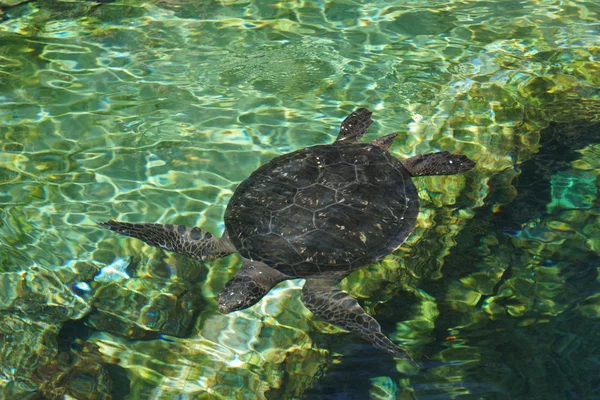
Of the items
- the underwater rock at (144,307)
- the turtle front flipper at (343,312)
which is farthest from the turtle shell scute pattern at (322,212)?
the underwater rock at (144,307)

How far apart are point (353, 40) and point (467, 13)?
1651mm

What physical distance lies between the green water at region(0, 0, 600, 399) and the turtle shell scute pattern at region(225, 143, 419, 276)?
295 mm

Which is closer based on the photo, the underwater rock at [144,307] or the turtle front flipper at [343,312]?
the turtle front flipper at [343,312]

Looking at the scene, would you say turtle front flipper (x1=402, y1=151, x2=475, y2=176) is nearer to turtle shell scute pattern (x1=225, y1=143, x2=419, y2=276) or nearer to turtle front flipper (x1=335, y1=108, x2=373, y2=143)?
turtle shell scute pattern (x1=225, y1=143, x2=419, y2=276)

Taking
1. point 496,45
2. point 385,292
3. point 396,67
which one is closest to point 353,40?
point 396,67

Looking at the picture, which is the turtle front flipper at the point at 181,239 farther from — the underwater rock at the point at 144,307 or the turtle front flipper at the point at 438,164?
the turtle front flipper at the point at 438,164

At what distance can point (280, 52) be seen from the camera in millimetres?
6531

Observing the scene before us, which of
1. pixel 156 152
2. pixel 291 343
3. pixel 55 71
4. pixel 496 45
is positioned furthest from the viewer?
pixel 496 45

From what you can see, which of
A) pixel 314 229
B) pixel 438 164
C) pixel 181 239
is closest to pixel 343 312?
pixel 314 229

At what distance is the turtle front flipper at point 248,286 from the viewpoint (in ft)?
12.1

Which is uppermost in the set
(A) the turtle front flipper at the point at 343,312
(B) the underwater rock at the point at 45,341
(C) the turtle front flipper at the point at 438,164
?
(C) the turtle front flipper at the point at 438,164

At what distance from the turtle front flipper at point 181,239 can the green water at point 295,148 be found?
0.17m

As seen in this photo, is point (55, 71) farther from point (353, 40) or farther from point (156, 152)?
point (353, 40)

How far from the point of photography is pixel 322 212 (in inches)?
154
